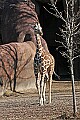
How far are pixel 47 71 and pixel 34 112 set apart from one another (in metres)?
2.13

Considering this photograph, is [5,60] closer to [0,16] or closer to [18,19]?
[18,19]

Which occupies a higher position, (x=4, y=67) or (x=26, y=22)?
(x=26, y=22)

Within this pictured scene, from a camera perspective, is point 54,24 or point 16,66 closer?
point 16,66

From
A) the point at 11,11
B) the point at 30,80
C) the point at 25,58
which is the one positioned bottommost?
the point at 30,80

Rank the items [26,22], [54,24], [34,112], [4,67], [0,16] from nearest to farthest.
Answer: [34,112] < [4,67] < [26,22] < [0,16] < [54,24]

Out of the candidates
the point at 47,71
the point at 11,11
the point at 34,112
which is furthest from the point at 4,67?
the point at 11,11

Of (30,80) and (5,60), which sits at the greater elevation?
(5,60)

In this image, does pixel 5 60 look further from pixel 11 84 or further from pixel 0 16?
pixel 0 16

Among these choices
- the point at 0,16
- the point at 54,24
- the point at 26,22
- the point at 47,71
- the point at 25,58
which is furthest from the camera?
the point at 54,24

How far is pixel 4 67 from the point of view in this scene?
13.5m

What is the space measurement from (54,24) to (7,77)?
10783mm

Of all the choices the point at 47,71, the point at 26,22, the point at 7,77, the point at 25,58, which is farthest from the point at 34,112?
the point at 26,22

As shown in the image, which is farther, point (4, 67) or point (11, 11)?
point (11, 11)

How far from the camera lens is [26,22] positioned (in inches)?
742
